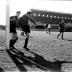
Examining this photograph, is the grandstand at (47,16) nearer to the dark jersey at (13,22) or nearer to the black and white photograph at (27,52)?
the black and white photograph at (27,52)

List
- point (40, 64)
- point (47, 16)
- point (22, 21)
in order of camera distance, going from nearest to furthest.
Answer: point (40, 64), point (22, 21), point (47, 16)

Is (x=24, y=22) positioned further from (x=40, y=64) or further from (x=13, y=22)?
(x=40, y=64)

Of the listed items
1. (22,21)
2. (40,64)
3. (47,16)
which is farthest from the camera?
(47,16)

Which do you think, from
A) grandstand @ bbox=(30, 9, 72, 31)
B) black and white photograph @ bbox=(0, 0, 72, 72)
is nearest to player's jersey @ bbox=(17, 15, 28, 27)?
black and white photograph @ bbox=(0, 0, 72, 72)

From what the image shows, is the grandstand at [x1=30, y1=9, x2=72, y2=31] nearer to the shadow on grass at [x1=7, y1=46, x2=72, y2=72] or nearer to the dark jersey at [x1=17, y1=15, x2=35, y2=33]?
the dark jersey at [x1=17, y1=15, x2=35, y2=33]

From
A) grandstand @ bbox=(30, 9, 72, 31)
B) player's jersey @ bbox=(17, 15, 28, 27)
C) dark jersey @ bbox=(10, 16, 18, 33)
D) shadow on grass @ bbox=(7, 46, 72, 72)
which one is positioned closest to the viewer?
shadow on grass @ bbox=(7, 46, 72, 72)

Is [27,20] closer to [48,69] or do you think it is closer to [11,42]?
[11,42]

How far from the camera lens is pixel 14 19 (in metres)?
7.48

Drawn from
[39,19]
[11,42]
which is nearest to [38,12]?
[39,19]

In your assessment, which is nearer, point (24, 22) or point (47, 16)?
point (24, 22)

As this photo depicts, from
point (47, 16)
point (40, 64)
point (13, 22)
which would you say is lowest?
point (47, 16)

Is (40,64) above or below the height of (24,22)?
below

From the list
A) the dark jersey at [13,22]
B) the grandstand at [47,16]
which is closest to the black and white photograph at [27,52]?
the dark jersey at [13,22]

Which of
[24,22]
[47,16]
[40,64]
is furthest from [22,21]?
[47,16]
